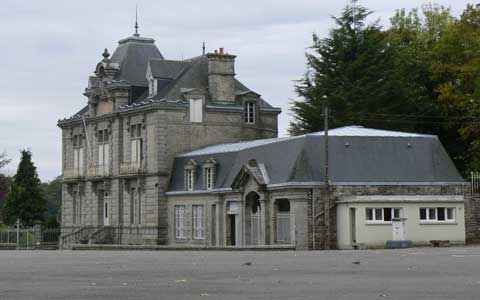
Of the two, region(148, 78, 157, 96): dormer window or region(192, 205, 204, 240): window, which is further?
region(148, 78, 157, 96): dormer window

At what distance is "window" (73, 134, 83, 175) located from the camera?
3123 inches

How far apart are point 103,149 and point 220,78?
1027 cm

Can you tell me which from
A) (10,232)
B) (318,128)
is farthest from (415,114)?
(10,232)

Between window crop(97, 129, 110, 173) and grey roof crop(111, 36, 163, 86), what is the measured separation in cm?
411

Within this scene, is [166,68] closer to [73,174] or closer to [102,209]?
[102,209]

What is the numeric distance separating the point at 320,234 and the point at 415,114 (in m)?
22.1

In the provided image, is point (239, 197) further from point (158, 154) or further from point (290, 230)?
point (158, 154)

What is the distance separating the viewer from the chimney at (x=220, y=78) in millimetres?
71625

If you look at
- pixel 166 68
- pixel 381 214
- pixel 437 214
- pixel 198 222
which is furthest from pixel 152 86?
pixel 437 214

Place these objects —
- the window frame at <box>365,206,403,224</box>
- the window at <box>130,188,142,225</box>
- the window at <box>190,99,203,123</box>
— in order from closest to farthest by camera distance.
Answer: the window frame at <box>365,206,403,224</box> → the window at <box>190,99,203,123</box> → the window at <box>130,188,142,225</box>

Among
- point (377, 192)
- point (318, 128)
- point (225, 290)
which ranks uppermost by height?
point (318, 128)

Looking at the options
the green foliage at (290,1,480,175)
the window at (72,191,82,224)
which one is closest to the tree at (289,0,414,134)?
the green foliage at (290,1,480,175)

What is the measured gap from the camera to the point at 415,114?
71812mm

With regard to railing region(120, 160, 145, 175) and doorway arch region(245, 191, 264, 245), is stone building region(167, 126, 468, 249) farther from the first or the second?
railing region(120, 160, 145, 175)
